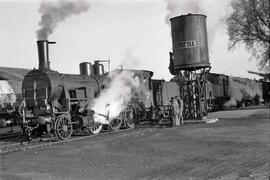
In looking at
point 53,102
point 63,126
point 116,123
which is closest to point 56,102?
point 53,102

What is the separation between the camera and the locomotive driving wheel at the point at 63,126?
13.2m

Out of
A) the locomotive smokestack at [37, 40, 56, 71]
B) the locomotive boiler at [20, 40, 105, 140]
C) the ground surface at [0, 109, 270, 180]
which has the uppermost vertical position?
the locomotive smokestack at [37, 40, 56, 71]

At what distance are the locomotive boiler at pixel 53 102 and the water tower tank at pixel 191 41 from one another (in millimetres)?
6091

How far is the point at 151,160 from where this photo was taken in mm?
8125

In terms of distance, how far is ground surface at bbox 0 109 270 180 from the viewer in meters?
6.79

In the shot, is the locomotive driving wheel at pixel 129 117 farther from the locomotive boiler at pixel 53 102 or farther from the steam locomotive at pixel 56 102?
the locomotive boiler at pixel 53 102

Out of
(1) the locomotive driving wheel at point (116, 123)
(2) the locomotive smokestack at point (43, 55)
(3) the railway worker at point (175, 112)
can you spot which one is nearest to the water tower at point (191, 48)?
(3) the railway worker at point (175, 112)

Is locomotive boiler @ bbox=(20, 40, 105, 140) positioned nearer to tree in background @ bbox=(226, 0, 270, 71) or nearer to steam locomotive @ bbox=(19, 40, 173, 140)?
steam locomotive @ bbox=(19, 40, 173, 140)

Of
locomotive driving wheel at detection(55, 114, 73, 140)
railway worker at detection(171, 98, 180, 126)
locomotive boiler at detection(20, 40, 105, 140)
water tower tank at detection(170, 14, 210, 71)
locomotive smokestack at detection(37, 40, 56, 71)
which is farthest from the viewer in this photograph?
water tower tank at detection(170, 14, 210, 71)

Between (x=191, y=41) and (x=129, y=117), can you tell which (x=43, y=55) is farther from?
(x=191, y=41)

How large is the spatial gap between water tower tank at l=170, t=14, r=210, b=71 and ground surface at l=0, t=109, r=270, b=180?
7795 millimetres

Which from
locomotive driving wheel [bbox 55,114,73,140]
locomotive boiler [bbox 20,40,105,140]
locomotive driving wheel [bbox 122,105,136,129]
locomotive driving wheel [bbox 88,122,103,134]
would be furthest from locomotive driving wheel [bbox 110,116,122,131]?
locomotive driving wheel [bbox 55,114,73,140]

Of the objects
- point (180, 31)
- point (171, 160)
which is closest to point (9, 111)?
point (180, 31)

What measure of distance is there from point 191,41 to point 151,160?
11878 millimetres
